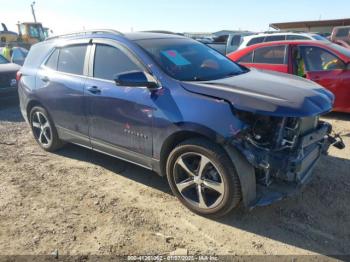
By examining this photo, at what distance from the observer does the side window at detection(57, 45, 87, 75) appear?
15.0 ft

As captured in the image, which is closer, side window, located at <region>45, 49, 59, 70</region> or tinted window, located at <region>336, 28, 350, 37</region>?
side window, located at <region>45, 49, 59, 70</region>

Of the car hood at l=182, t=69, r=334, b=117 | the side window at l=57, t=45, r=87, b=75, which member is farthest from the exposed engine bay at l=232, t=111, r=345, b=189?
the side window at l=57, t=45, r=87, b=75

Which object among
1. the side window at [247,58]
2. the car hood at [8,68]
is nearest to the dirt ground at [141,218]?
the side window at [247,58]

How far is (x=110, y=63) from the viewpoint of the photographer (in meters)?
4.20

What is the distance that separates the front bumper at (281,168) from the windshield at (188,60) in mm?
1124

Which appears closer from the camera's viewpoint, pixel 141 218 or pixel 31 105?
pixel 141 218

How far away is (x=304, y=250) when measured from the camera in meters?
3.08

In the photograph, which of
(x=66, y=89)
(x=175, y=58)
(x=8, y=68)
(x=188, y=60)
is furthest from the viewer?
(x=8, y=68)

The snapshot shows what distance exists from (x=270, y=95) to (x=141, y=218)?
5.94ft

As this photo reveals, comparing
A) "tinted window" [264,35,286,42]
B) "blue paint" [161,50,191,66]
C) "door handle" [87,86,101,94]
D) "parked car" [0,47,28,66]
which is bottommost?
"parked car" [0,47,28,66]

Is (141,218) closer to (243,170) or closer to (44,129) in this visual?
(243,170)

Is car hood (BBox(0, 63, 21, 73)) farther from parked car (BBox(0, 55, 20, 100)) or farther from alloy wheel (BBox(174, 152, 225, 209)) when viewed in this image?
alloy wheel (BBox(174, 152, 225, 209))

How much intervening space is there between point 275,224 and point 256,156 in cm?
80

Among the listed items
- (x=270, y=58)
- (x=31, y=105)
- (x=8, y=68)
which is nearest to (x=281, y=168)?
(x=31, y=105)
